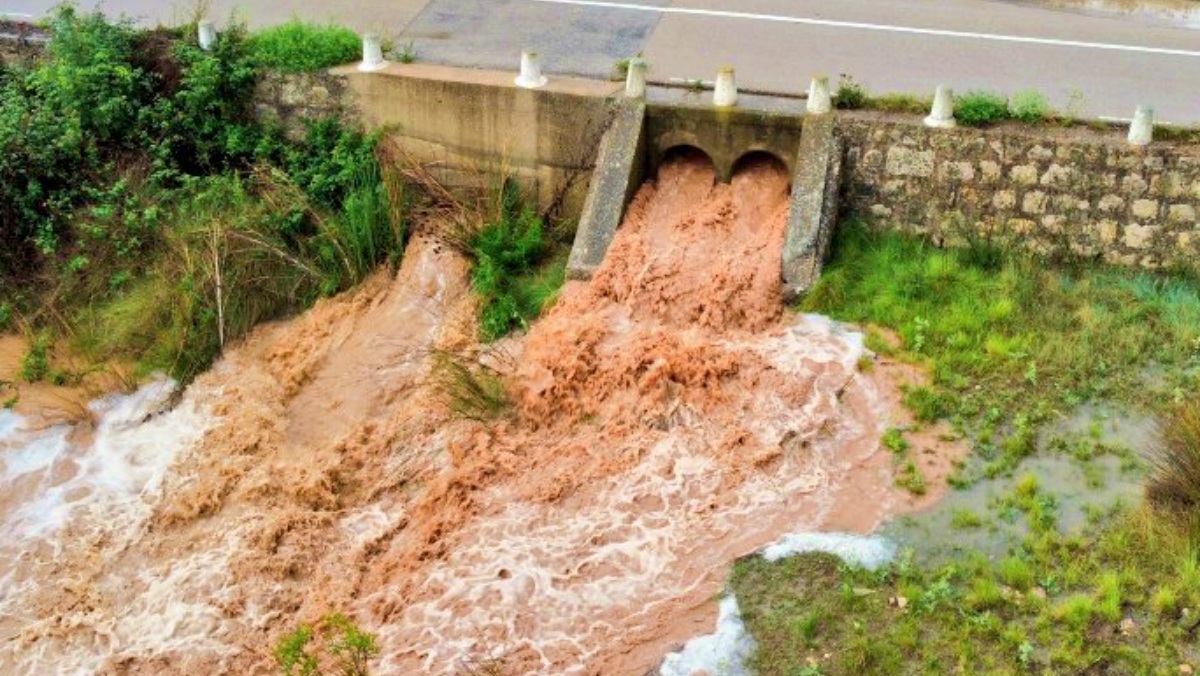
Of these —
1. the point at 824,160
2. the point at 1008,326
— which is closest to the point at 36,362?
the point at 824,160

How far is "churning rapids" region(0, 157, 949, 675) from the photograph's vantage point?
8703mm

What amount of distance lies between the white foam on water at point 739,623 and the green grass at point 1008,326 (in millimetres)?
1177

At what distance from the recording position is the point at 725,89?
1153cm

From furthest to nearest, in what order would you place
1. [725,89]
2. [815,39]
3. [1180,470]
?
1. [815,39]
2. [725,89]
3. [1180,470]

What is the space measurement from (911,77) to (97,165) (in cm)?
791

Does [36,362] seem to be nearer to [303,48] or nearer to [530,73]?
[303,48]

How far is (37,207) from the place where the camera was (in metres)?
12.5

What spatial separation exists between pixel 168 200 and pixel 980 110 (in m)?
7.58

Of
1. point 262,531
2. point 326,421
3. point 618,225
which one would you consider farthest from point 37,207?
point 618,225

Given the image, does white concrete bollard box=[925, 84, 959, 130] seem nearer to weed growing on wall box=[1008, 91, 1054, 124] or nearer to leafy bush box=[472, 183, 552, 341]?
weed growing on wall box=[1008, 91, 1054, 124]

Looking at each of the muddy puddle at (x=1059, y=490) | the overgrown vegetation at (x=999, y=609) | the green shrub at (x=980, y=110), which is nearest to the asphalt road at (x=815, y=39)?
the green shrub at (x=980, y=110)

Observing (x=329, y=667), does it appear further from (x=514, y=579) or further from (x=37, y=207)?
(x=37, y=207)

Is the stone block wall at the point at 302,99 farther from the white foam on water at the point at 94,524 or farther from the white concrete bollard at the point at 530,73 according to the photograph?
the white foam on water at the point at 94,524

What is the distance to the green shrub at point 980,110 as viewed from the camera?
11.2 metres
